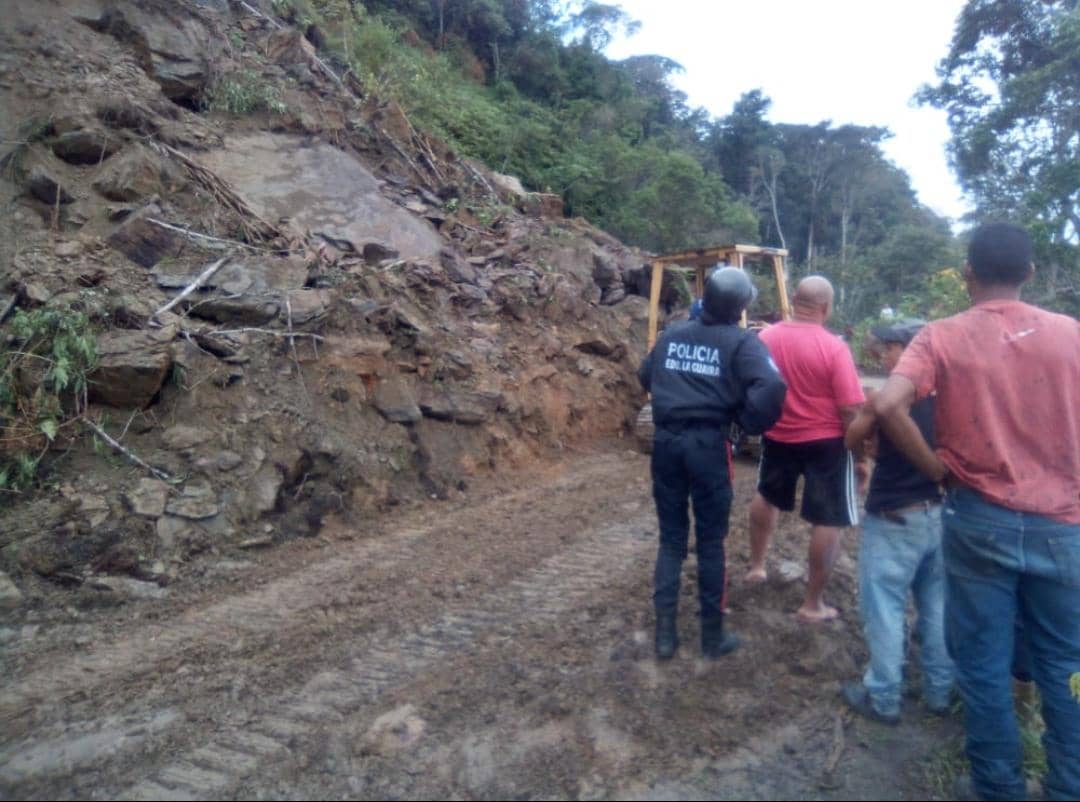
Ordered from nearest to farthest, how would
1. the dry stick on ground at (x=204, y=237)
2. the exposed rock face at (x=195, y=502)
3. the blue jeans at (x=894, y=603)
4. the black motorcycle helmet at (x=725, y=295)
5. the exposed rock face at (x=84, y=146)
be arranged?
the blue jeans at (x=894, y=603) < the black motorcycle helmet at (x=725, y=295) < the exposed rock face at (x=195, y=502) < the dry stick on ground at (x=204, y=237) < the exposed rock face at (x=84, y=146)

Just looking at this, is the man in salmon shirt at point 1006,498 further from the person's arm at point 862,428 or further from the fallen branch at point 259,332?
the fallen branch at point 259,332

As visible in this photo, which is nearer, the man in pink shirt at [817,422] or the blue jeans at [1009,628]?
the blue jeans at [1009,628]

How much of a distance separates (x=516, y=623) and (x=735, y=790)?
170 cm

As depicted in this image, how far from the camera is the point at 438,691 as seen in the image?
4.11 m

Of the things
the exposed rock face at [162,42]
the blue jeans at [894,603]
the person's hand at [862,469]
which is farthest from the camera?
the exposed rock face at [162,42]

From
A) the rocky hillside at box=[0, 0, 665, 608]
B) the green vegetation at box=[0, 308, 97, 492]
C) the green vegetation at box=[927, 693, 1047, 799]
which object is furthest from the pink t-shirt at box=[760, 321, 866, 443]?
the green vegetation at box=[0, 308, 97, 492]

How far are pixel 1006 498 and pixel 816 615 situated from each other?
164 cm

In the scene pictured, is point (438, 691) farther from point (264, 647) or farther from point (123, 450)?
point (123, 450)

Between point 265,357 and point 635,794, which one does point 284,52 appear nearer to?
point 265,357

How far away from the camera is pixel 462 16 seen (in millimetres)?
20375

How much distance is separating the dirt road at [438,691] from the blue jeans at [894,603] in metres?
0.16

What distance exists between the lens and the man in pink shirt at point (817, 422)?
4.39 m

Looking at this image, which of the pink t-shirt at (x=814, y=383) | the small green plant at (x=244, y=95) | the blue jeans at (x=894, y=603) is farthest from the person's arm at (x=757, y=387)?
the small green plant at (x=244, y=95)

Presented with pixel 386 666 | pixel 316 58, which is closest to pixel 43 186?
pixel 316 58
